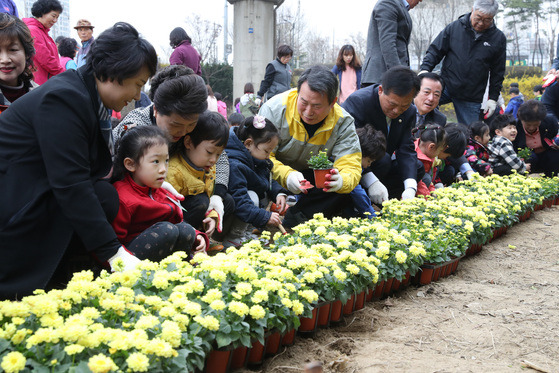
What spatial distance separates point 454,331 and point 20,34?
9.80ft

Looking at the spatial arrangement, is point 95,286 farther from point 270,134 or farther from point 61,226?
point 270,134

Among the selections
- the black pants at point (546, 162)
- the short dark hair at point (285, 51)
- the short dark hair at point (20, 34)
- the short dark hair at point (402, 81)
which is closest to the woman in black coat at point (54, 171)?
the short dark hair at point (20, 34)

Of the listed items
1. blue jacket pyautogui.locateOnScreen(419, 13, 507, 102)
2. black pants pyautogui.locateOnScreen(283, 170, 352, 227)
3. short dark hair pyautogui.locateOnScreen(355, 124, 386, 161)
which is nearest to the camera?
black pants pyautogui.locateOnScreen(283, 170, 352, 227)

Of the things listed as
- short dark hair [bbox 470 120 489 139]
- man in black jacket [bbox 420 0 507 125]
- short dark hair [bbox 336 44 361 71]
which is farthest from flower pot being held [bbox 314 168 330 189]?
short dark hair [bbox 336 44 361 71]

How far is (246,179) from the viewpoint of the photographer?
4.09 metres

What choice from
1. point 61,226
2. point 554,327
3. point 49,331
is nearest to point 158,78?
point 61,226

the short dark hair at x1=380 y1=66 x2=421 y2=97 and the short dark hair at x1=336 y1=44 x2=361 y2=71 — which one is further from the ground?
the short dark hair at x1=336 y1=44 x2=361 y2=71

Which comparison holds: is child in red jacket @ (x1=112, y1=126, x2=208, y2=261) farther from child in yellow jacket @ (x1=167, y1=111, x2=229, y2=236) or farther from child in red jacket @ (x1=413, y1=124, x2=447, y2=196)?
child in red jacket @ (x1=413, y1=124, x2=447, y2=196)

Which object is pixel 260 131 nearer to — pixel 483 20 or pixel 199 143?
pixel 199 143

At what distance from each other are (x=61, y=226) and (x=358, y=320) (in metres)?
1.52

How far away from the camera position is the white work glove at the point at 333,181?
13.1 feet

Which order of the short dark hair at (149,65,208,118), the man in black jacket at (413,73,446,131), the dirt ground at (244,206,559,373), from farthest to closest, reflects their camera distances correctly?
the man in black jacket at (413,73,446,131) → the short dark hair at (149,65,208,118) → the dirt ground at (244,206,559,373)

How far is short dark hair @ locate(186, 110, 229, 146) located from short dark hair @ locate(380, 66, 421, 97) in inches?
69.1

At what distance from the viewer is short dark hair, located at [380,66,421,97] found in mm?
4340
